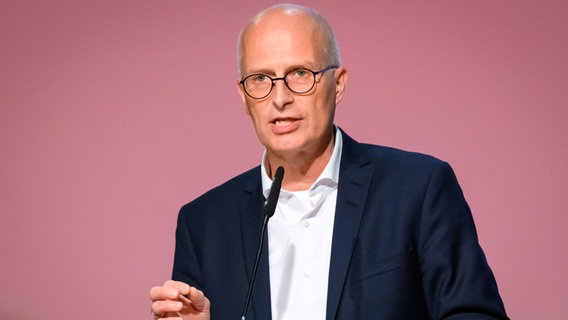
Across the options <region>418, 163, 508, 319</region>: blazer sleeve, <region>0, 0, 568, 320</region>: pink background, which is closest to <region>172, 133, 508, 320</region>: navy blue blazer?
<region>418, 163, 508, 319</region>: blazer sleeve

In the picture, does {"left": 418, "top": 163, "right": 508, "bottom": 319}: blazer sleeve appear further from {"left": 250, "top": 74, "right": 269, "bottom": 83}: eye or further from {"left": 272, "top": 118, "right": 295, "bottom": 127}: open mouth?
{"left": 250, "top": 74, "right": 269, "bottom": 83}: eye

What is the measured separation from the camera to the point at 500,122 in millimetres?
2879

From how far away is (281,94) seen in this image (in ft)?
7.16

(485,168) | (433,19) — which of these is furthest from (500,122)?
(433,19)

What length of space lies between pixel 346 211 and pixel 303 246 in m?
0.15

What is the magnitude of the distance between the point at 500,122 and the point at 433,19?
0.41 m

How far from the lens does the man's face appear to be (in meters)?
2.20

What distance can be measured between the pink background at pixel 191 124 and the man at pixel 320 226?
606 mm

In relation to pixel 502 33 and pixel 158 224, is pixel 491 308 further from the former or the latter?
pixel 158 224

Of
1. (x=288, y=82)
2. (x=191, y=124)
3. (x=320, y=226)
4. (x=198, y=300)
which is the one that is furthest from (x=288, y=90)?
(x=191, y=124)

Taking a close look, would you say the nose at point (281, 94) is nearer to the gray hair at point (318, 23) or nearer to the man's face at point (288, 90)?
the man's face at point (288, 90)

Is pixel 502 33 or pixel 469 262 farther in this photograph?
pixel 502 33

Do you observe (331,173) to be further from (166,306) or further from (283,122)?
(166,306)

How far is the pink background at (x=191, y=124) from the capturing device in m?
2.87
